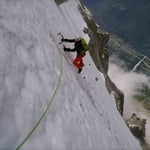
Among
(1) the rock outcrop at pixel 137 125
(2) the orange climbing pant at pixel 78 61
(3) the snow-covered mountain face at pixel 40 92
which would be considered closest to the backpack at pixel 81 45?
(2) the orange climbing pant at pixel 78 61

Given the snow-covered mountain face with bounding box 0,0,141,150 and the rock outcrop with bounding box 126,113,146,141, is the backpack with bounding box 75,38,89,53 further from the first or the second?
the rock outcrop with bounding box 126,113,146,141

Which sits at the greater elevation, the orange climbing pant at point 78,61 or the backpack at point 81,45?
the backpack at point 81,45

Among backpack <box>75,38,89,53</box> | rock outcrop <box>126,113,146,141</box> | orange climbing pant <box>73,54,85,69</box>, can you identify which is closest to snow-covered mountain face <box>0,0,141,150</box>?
orange climbing pant <box>73,54,85,69</box>

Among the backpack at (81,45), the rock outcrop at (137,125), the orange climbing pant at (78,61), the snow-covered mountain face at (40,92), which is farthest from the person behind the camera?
the rock outcrop at (137,125)

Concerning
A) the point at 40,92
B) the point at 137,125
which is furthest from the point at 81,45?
the point at 137,125

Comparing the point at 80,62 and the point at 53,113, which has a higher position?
the point at 80,62

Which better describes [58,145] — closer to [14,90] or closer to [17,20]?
[14,90]

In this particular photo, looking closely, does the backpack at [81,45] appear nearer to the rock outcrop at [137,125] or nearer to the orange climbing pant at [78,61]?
the orange climbing pant at [78,61]

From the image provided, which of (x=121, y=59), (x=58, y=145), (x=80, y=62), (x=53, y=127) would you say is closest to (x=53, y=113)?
(x=53, y=127)
